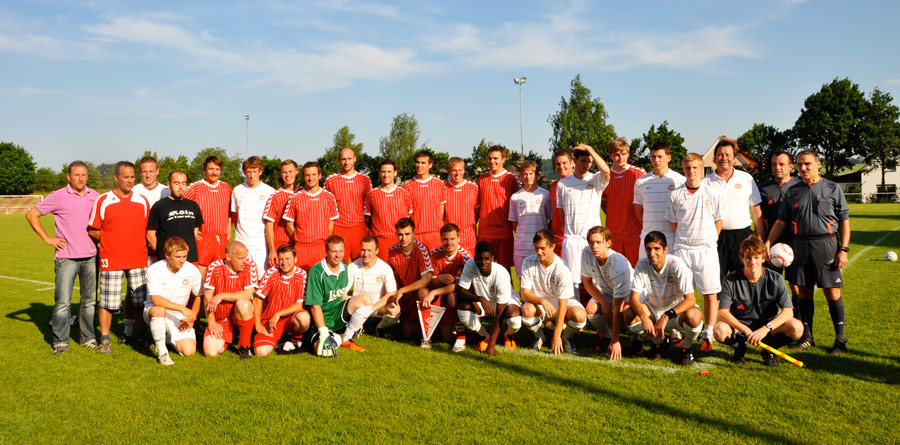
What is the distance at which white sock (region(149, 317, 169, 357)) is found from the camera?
517 cm

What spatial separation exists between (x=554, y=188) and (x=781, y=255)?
7.92ft

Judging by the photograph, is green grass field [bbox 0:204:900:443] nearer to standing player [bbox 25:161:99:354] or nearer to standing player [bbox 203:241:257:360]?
standing player [bbox 203:241:257:360]

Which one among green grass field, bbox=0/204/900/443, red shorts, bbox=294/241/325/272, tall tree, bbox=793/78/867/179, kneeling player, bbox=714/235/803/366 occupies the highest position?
tall tree, bbox=793/78/867/179

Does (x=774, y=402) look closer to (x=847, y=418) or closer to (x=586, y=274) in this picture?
(x=847, y=418)

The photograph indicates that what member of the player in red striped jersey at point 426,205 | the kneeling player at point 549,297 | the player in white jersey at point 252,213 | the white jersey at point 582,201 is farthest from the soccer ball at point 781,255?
the player in white jersey at point 252,213

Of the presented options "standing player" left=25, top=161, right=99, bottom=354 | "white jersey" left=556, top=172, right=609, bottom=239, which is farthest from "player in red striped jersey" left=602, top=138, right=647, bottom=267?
"standing player" left=25, top=161, right=99, bottom=354

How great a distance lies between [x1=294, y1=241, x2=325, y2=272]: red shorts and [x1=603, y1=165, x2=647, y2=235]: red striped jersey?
3457 millimetres

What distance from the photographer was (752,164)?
170ft

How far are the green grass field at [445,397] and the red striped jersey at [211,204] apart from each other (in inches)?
62.9

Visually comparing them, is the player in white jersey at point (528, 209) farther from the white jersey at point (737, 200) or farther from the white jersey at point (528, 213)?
the white jersey at point (737, 200)

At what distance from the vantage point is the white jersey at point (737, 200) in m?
5.73

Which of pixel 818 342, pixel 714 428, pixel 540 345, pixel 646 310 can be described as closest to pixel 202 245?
pixel 540 345

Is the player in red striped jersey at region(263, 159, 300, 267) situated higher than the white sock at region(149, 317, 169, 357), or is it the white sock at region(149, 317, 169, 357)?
the player in red striped jersey at region(263, 159, 300, 267)

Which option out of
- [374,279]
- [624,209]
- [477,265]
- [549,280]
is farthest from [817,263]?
[374,279]
